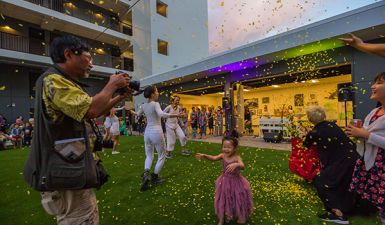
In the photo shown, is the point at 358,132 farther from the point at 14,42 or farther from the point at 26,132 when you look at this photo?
the point at 14,42

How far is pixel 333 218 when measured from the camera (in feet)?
10.2

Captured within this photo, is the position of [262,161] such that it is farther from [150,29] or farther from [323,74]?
[150,29]

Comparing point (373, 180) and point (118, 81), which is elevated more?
point (118, 81)

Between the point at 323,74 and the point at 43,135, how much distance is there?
1304cm

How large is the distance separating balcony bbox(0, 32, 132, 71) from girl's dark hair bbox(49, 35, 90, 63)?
18880 millimetres

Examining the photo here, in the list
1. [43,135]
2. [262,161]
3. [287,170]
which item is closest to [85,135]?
[43,135]

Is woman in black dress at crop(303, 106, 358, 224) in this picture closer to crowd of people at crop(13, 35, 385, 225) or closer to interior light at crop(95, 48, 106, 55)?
crowd of people at crop(13, 35, 385, 225)

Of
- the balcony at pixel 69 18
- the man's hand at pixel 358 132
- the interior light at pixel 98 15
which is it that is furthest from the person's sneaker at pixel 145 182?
the interior light at pixel 98 15

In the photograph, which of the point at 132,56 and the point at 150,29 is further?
the point at 132,56

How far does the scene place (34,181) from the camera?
59.6 inches

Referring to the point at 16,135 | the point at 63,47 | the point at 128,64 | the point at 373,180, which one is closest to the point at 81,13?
the point at 128,64

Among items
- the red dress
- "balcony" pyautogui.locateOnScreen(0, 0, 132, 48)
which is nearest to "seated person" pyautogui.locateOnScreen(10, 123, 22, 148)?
"balcony" pyautogui.locateOnScreen(0, 0, 132, 48)

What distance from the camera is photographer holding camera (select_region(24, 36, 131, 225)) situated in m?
1.44

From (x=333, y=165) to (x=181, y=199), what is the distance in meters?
2.40
